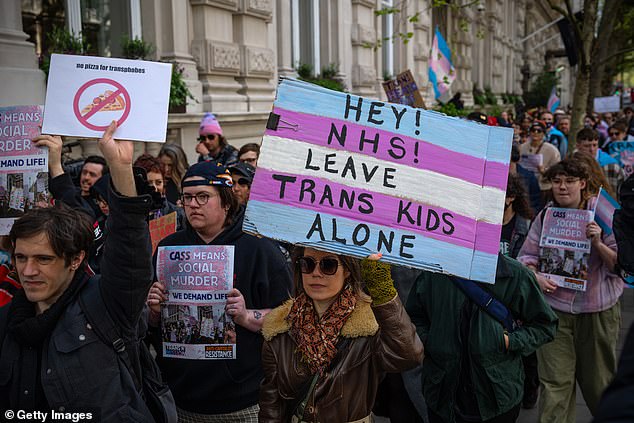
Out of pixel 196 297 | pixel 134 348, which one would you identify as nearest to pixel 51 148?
pixel 196 297

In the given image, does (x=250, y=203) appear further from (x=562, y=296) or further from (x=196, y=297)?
(x=562, y=296)

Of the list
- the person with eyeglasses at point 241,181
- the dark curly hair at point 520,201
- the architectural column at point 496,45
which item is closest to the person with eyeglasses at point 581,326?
the dark curly hair at point 520,201

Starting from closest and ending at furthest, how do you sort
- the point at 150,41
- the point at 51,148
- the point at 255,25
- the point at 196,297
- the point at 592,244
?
the point at 196,297 < the point at 51,148 < the point at 592,244 < the point at 150,41 < the point at 255,25

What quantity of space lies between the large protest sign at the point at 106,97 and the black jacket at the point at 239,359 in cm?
86

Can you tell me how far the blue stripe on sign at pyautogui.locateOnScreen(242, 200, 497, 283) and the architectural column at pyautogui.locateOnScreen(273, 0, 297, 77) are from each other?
32.4ft

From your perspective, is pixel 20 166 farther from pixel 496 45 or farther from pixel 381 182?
pixel 496 45

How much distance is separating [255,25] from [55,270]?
875 centimetres

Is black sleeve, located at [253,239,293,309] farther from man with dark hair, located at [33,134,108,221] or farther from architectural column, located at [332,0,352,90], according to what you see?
architectural column, located at [332,0,352,90]

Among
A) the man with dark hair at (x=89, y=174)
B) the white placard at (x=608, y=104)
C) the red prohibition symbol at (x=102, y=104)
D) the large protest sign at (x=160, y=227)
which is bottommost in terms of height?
the large protest sign at (x=160, y=227)

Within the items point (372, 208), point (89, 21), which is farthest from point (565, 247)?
point (89, 21)

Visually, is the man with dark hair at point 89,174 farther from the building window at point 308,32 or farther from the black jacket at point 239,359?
the building window at point 308,32

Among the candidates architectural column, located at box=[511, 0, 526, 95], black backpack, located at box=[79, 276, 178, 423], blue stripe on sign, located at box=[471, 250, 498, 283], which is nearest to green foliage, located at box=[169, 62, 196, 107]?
black backpack, located at box=[79, 276, 178, 423]

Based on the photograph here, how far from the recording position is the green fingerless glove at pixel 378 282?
255 cm

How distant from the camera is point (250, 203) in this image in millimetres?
2332
